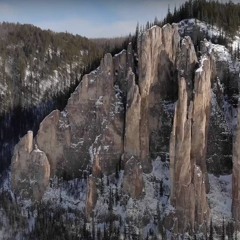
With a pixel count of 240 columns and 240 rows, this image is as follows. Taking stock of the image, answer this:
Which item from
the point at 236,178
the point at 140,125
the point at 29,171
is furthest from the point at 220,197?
the point at 29,171

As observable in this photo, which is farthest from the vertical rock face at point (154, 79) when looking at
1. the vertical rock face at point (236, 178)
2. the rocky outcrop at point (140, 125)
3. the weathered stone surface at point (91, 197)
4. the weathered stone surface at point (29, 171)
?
the weathered stone surface at point (29, 171)

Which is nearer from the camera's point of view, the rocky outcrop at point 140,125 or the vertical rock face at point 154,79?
the rocky outcrop at point 140,125

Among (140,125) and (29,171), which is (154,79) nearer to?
(140,125)

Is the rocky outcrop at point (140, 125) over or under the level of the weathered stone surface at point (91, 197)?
over

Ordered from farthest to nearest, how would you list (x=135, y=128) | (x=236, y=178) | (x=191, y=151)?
(x=135, y=128) < (x=191, y=151) < (x=236, y=178)

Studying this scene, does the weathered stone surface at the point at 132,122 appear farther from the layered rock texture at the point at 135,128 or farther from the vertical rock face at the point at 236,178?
the vertical rock face at the point at 236,178

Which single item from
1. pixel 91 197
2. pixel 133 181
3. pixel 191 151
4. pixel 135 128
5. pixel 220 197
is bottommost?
pixel 91 197

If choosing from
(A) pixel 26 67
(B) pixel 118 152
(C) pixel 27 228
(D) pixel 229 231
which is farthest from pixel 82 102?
(A) pixel 26 67
